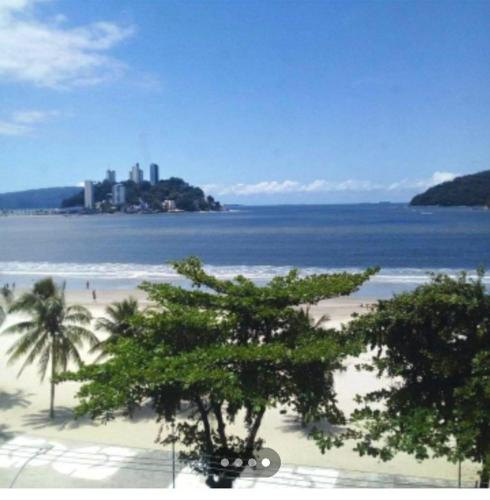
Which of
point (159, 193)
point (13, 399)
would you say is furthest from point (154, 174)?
point (13, 399)

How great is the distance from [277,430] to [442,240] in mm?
41201

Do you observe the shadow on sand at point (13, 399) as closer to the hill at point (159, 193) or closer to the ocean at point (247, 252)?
the ocean at point (247, 252)

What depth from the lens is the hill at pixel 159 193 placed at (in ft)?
251

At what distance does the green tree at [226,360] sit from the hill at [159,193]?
68.6 metres

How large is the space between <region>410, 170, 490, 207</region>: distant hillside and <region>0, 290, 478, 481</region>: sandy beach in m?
66.5

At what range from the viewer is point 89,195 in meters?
90.5

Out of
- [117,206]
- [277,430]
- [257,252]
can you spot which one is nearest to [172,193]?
[117,206]

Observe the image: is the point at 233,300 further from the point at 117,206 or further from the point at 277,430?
the point at 117,206

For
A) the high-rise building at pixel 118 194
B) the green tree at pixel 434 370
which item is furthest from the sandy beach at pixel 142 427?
the high-rise building at pixel 118 194

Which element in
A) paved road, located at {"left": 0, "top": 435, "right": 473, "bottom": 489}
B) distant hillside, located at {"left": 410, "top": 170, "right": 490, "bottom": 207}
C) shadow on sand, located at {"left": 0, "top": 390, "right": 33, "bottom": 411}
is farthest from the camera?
distant hillside, located at {"left": 410, "top": 170, "right": 490, "bottom": 207}

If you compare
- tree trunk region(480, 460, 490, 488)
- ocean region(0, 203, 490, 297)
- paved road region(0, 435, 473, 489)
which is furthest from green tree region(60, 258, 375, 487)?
ocean region(0, 203, 490, 297)

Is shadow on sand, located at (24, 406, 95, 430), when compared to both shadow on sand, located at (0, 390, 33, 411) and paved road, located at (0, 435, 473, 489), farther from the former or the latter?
paved road, located at (0, 435, 473, 489)

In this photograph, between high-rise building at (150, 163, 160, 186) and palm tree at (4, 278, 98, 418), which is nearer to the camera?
palm tree at (4, 278, 98, 418)

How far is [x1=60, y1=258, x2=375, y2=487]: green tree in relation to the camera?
5.61 metres
